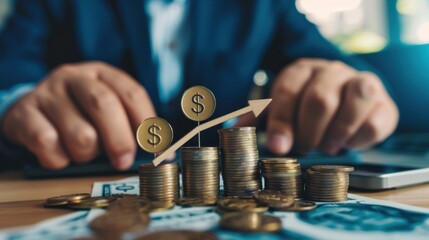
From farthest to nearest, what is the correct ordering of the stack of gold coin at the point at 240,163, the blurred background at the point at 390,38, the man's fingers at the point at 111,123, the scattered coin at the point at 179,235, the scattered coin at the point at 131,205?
the blurred background at the point at 390,38 < the man's fingers at the point at 111,123 < the stack of gold coin at the point at 240,163 < the scattered coin at the point at 131,205 < the scattered coin at the point at 179,235

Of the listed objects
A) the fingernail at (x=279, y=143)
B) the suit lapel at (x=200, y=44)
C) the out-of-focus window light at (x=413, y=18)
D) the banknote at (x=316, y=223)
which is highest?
the out-of-focus window light at (x=413, y=18)

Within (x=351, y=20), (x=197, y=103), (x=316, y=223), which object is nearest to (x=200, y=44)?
(x=197, y=103)

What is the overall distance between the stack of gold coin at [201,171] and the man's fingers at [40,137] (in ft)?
1.49

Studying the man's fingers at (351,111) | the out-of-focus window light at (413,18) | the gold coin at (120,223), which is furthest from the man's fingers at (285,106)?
the out-of-focus window light at (413,18)

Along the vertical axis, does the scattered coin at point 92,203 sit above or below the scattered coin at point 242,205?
above

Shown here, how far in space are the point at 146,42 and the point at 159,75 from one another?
0.20 metres

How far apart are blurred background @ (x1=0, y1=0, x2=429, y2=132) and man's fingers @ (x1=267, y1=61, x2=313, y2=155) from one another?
0.81m

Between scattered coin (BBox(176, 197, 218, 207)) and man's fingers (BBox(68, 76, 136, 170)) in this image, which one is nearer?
scattered coin (BBox(176, 197, 218, 207))

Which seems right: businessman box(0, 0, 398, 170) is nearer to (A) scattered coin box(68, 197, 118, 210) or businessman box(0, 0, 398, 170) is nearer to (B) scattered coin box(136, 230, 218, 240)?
(A) scattered coin box(68, 197, 118, 210)

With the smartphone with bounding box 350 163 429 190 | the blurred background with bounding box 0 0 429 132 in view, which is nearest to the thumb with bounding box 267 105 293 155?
the smartphone with bounding box 350 163 429 190

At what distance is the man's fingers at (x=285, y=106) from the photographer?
102 centimetres

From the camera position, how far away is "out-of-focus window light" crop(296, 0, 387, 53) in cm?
376

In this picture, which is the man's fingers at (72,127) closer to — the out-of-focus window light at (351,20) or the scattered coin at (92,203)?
the scattered coin at (92,203)

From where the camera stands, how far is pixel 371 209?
56 cm
